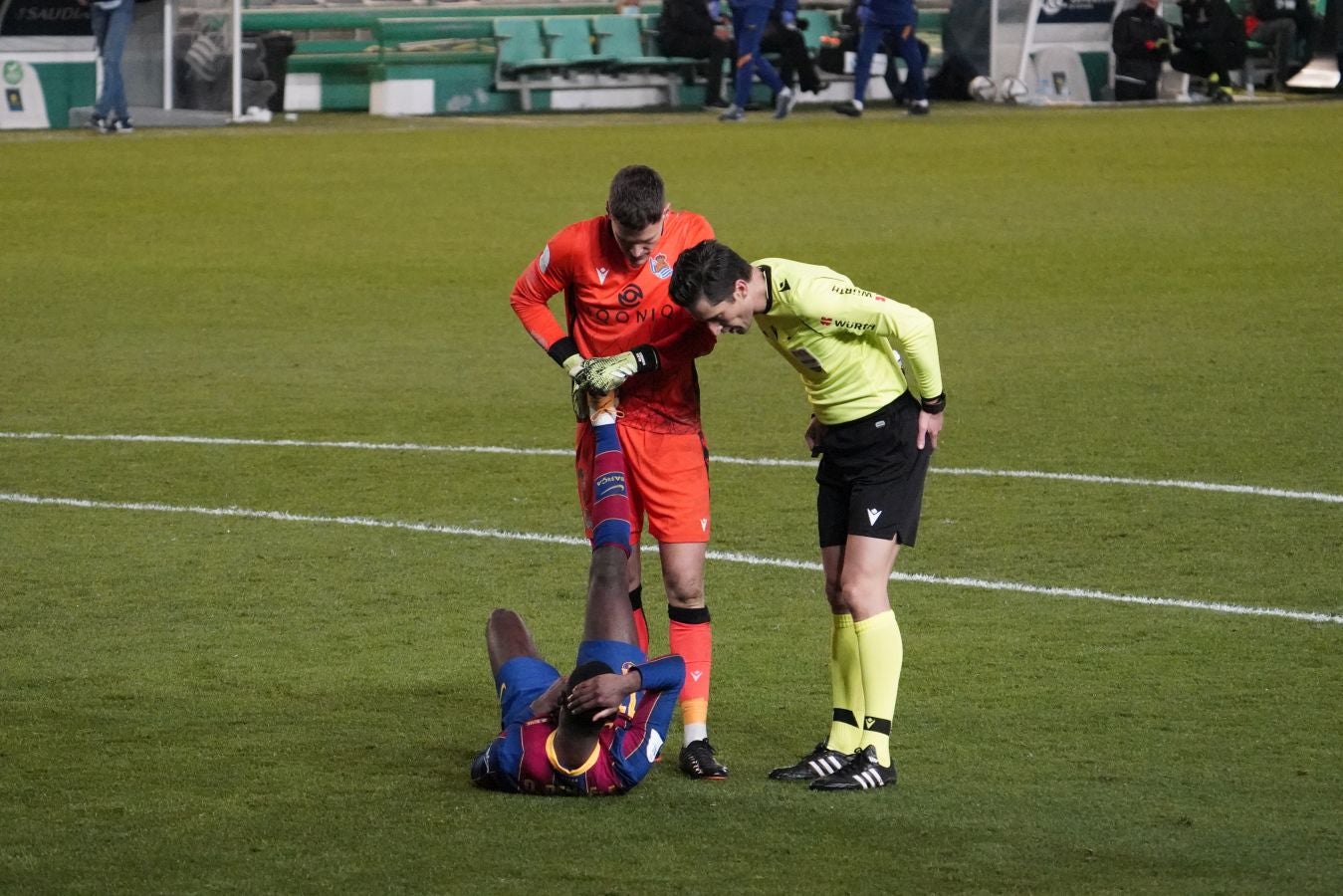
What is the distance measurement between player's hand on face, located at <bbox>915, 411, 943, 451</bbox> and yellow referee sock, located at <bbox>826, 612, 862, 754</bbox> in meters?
0.56

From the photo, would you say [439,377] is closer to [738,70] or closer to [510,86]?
[738,70]

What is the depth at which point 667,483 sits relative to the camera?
6371mm

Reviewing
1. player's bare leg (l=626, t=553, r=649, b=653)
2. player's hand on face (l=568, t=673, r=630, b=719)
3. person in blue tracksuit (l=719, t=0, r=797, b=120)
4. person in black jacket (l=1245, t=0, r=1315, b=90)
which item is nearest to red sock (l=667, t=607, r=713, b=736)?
player's bare leg (l=626, t=553, r=649, b=653)

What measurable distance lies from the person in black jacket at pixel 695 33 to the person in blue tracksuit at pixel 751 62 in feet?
3.03

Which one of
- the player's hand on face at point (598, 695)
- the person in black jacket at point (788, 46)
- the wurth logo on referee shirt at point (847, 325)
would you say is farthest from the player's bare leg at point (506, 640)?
the person in black jacket at point (788, 46)

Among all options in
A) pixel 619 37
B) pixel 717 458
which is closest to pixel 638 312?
pixel 717 458

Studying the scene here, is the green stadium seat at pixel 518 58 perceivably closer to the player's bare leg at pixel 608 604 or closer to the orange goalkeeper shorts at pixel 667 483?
the orange goalkeeper shorts at pixel 667 483

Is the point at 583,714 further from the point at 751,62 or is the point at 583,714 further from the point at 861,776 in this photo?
the point at 751,62

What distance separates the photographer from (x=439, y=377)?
13.1 meters

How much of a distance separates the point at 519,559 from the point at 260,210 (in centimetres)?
1212

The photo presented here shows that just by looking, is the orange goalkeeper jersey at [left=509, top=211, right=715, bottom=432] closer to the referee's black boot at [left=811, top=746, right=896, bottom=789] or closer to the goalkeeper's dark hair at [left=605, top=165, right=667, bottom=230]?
the goalkeeper's dark hair at [left=605, top=165, right=667, bottom=230]

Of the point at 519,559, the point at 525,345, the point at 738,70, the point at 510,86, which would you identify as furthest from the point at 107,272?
the point at 510,86

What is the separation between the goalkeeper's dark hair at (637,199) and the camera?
6.05 m

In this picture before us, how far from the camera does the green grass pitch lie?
17.8 feet
